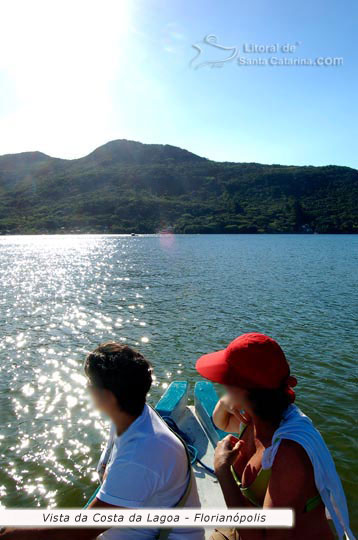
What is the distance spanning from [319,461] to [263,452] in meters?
0.54

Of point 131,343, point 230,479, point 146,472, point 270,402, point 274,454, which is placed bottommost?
point 131,343

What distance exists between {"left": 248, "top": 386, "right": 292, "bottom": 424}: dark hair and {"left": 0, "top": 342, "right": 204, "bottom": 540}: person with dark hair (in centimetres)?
75

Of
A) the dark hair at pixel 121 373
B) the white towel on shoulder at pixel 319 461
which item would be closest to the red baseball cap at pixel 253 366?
the white towel on shoulder at pixel 319 461

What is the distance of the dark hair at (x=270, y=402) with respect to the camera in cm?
304

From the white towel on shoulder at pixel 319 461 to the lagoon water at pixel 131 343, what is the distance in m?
5.07

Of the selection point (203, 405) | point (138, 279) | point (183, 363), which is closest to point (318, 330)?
point (183, 363)

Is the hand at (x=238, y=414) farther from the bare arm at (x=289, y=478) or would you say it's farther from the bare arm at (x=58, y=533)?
the bare arm at (x=58, y=533)

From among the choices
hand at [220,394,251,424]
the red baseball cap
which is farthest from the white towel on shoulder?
hand at [220,394,251,424]

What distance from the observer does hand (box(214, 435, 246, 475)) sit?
3.29 meters

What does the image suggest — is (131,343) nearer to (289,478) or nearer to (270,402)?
(270,402)

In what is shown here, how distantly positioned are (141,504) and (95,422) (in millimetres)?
7982

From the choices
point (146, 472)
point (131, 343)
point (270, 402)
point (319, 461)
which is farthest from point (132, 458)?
point (131, 343)

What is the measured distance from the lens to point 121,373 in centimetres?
311
